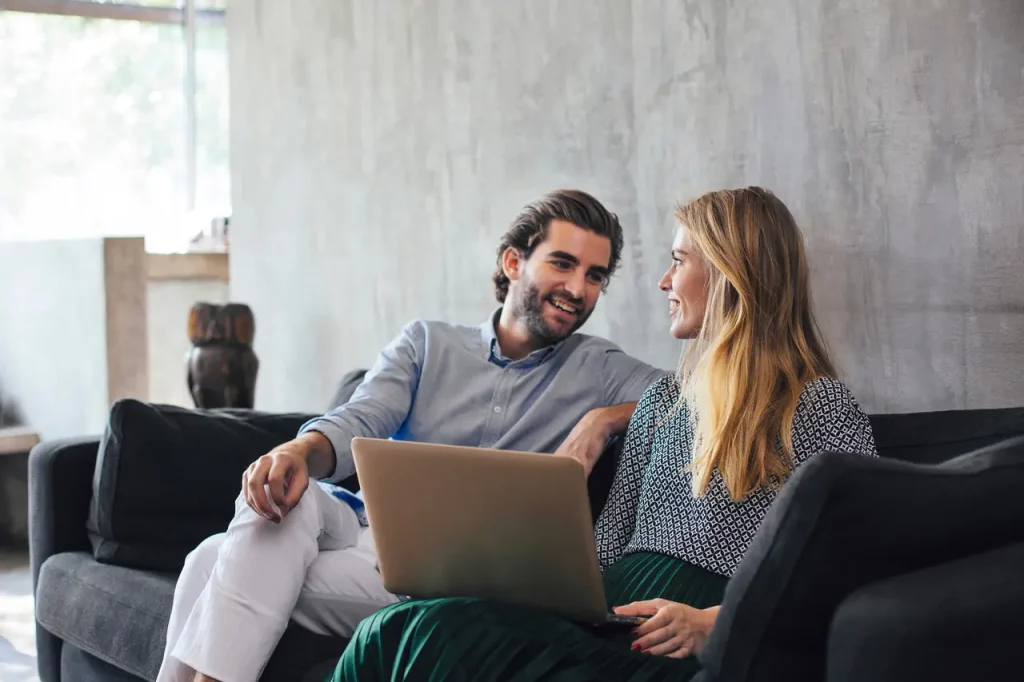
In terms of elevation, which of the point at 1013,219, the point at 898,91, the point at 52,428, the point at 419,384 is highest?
the point at 898,91

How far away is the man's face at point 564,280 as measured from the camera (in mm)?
2518

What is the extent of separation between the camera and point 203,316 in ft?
13.4

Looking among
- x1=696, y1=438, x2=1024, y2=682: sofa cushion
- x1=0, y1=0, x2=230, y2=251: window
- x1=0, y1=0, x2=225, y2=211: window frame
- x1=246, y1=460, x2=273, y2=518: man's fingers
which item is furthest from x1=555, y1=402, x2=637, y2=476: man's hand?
x1=0, y1=0, x2=225, y2=211: window frame

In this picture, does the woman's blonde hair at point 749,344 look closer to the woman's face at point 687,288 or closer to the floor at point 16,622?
the woman's face at point 687,288

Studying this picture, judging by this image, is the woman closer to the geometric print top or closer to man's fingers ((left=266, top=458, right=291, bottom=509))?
the geometric print top

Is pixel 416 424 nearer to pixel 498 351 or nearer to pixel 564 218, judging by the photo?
pixel 498 351

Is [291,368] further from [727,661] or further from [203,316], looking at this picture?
[727,661]

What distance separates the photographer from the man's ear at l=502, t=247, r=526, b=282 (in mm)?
2656

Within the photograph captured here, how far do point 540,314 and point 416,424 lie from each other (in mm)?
370

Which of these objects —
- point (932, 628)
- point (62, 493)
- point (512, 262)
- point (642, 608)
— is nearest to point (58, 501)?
point (62, 493)

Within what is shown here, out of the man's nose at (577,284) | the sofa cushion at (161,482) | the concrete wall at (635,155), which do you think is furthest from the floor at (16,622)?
the man's nose at (577,284)

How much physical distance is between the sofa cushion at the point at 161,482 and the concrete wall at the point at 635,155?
908mm

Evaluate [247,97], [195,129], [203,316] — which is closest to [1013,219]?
[203,316]

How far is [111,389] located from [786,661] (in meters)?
4.23
